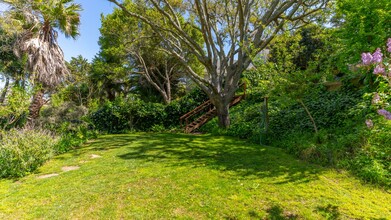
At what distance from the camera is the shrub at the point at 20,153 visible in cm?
533

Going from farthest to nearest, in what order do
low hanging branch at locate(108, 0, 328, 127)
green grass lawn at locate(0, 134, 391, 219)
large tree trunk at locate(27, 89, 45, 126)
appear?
large tree trunk at locate(27, 89, 45, 126) → low hanging branch at locate(108, 0, 328, 127) → green grass lawn at locate(0, 134, 391, 219)

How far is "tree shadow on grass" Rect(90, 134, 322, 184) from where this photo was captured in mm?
4848

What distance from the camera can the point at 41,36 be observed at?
10477 millimetres

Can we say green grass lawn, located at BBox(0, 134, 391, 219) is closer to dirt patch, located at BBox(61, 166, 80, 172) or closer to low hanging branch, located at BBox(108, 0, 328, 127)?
dirt patch, located at BBox(61, 166, 80, 172)

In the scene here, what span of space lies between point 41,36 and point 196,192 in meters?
11.1

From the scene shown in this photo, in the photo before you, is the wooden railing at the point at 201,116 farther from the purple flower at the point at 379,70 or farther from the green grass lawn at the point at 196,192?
→ the purple flower at the point at 379,70

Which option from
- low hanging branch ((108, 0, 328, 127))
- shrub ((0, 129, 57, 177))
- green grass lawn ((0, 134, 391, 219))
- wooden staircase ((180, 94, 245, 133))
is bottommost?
A: green grass lawn ((0, 134, 391, 219))

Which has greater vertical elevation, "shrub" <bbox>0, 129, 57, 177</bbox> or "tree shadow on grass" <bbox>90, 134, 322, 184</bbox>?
"shrub" <bbox>0, 129, 57, 177</bbox>

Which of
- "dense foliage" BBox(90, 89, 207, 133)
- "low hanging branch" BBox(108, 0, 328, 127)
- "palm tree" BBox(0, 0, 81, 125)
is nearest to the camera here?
"low hanging branch" BBox(108, 0, 328, 127)

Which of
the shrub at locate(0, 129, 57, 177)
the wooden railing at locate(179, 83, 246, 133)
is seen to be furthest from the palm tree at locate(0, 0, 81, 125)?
the wooden railing at locate(179, 83, 246, 133)

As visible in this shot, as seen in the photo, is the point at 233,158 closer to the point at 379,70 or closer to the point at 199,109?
the point at 379,70

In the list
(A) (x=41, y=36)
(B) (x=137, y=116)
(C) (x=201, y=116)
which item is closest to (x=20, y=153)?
(A) (x=41, y=36)

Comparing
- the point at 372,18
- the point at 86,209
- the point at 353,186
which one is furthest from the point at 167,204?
the point at 372,18

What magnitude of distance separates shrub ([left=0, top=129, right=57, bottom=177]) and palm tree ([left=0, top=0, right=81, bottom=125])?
4616 millimetres
